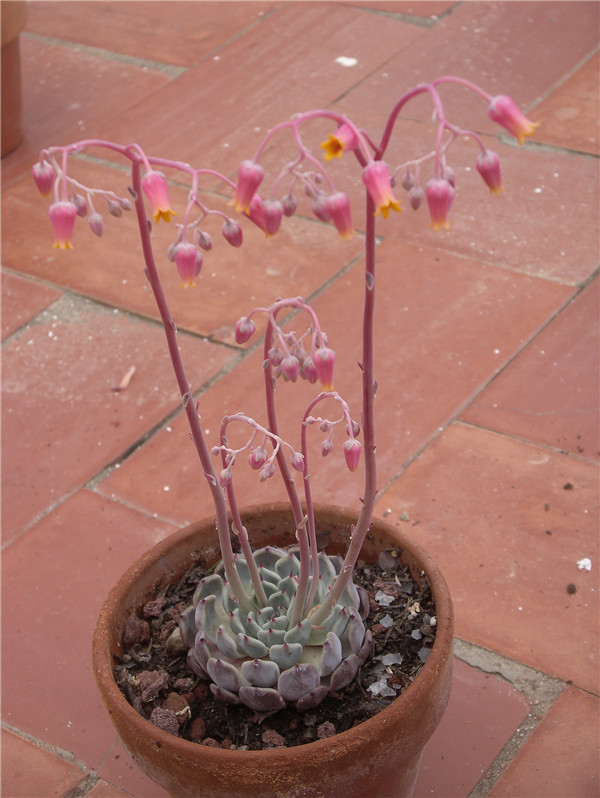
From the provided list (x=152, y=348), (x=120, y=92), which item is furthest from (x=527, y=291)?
(x=120, y=92)

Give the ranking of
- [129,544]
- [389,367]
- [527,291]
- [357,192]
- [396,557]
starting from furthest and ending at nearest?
[357,192]
[527,291]
[389,367]
[129,544]
[396,557]

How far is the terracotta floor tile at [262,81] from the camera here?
3.13 meters

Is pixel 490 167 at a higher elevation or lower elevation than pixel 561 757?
higher

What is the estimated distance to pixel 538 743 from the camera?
155 cm

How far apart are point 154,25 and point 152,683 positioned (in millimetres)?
3097

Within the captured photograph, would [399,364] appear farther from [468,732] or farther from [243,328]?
[243,328]

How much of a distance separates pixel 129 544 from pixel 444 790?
75 cm

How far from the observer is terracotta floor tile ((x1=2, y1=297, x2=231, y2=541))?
2.11 m

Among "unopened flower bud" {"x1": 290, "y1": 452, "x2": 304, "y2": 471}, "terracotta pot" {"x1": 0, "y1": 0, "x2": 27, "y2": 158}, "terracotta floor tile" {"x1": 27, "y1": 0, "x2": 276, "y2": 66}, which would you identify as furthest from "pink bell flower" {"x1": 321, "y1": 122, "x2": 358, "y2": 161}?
"terracotta floor tile" {"x1": 27, "y1": 0, "x2": 276, "y2": 66}

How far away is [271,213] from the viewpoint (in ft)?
2.80

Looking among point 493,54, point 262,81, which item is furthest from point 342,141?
point 493,54

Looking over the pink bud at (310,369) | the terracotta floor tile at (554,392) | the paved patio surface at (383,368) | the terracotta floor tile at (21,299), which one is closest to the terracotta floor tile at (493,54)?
the paved patio surface at (383,368)

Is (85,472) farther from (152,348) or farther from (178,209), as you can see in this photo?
(178,209)

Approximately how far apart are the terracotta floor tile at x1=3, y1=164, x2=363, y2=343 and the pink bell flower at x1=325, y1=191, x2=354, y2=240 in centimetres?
156
